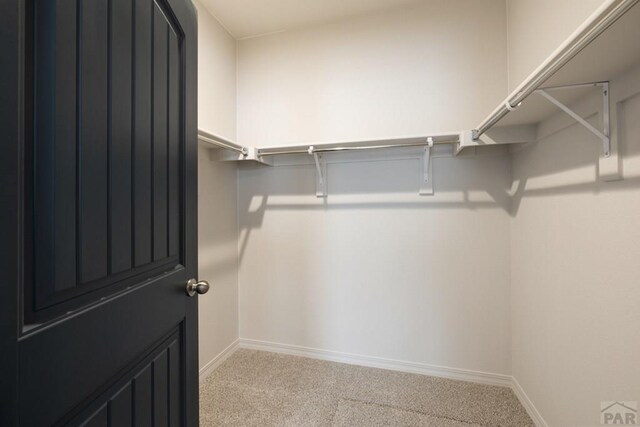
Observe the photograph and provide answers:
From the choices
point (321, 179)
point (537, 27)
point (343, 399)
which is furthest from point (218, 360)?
point (537, 27)

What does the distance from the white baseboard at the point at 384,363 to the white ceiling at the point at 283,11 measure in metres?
2.53

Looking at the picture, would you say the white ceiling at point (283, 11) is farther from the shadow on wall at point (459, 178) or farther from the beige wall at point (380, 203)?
the shadow on wall at point (459, 178)

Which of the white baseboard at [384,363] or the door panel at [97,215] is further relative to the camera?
the white baseboard at [384,363]

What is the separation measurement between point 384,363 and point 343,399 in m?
0.46

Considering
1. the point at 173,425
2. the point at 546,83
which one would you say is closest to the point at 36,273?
the point at 173,425

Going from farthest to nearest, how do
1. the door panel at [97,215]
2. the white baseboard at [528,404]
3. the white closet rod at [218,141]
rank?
the white closet rod at [218,141], the white baseboard at [528,404], the door panel at [97,215]

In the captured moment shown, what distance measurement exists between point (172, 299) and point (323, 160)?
150 cm

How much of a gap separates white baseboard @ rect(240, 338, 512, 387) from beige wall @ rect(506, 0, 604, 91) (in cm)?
190

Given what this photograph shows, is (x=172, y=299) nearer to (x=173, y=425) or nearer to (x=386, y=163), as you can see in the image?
(x=173, y=425)

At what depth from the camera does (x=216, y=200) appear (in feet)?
6.88

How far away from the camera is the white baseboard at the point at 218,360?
1949 mm

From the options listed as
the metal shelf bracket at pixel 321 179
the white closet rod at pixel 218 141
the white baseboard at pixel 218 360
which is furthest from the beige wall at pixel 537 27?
the white baseboard at pixel 218 360

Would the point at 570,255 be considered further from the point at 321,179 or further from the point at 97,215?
the point at 97,215

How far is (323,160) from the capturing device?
214 cm
